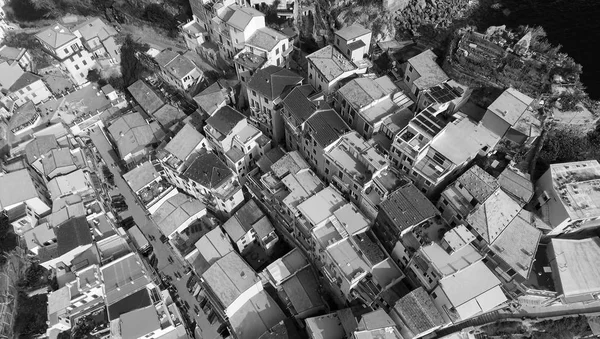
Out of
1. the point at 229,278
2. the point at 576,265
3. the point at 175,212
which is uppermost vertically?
the point at 175,212

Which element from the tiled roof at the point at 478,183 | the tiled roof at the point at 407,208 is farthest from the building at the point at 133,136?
the tiled roof at the point at 478,183

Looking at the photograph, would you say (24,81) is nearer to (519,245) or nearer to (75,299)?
(75,299)

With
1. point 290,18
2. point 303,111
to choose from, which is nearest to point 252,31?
point 290,18

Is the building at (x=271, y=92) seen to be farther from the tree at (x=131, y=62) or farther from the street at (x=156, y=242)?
the tree at (x=131, y=62)

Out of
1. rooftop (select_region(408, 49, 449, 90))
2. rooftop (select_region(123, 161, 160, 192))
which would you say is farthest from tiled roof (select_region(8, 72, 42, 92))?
rooftop (select_region(408, 49, 449, 90))

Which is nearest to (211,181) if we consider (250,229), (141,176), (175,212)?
(175,212)

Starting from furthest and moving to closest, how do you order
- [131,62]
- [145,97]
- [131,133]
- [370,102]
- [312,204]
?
1. [131,62]
2. [145,97]
3. [131,133]
4. [370,102]
5. [312,204]

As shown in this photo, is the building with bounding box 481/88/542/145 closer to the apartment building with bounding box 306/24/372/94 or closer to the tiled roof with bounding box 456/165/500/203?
the tiled roof with bounding box 456/165/500/203
